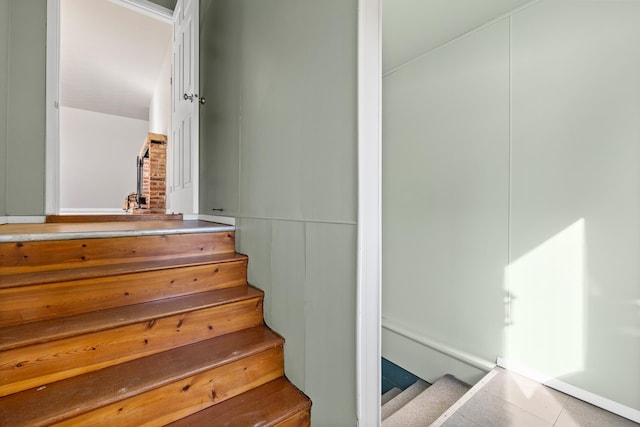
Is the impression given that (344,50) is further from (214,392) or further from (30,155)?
(30,155)

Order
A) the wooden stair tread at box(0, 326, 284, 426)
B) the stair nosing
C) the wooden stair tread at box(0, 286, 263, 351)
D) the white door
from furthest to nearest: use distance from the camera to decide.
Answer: the white door, the stair nosing, the wooden stair tread at box(0, 286, 263, 351), the wooden stair tread at box(0, 326, 284, 426)

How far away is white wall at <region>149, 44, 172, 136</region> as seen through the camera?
501cm

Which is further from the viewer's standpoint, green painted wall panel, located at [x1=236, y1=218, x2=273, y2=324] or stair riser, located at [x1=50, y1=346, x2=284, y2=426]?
green painted wall panel, located at [x1=236, y1=218, x2=273, y2=324]

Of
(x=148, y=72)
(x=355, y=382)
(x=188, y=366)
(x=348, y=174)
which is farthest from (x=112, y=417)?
(x=148, y=72)

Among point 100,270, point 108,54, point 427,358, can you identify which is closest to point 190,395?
point 100,270

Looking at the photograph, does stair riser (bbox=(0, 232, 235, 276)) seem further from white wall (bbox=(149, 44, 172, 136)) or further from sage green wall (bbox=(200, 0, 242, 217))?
white wall (bbox=(149, 44, 172, 136))

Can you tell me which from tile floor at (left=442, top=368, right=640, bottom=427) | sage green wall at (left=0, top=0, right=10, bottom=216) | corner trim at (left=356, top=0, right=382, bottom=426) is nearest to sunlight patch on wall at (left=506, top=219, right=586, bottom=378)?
tile floor at (left=442, top=368, right=640, bottom=427)

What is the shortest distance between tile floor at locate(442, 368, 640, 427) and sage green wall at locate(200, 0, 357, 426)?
92cm

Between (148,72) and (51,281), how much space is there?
599 cm

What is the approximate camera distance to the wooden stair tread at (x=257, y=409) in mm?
1091

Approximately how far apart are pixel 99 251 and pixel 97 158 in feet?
27.1

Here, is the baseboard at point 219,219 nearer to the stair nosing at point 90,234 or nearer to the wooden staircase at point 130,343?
the stair nosing at point 90,234

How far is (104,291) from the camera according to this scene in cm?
128

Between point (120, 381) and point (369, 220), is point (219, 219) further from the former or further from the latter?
point (369, 220)
